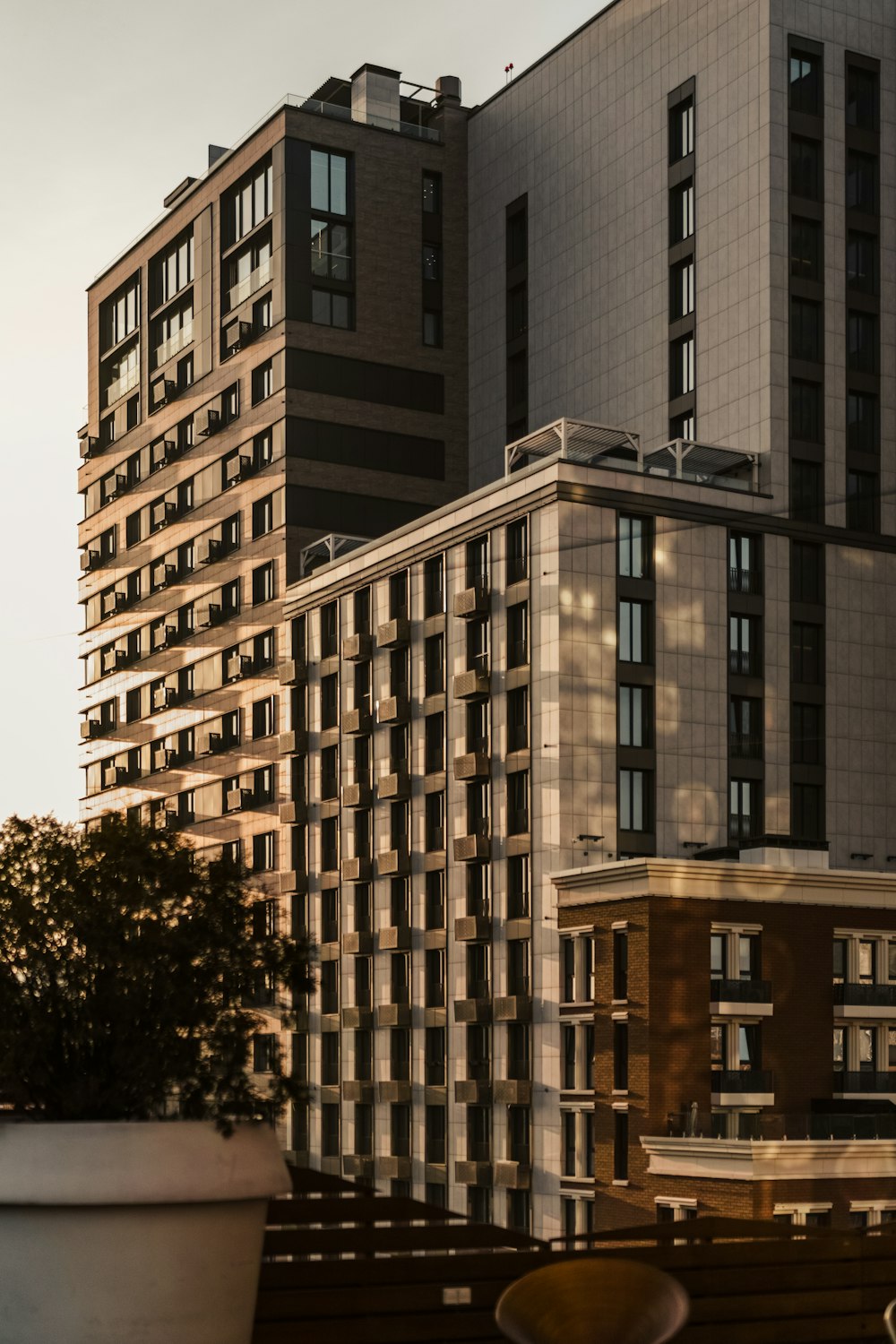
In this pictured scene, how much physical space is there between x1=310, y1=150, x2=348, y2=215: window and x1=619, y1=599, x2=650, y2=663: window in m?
31.5

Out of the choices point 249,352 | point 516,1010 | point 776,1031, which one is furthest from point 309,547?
point 776,1031

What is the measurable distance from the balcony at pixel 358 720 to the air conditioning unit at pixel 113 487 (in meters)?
32.9

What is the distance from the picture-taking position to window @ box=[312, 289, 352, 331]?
8925 centimetres

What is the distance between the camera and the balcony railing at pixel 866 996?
212ft

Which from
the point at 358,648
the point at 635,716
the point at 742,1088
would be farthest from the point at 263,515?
the point at 742,1088

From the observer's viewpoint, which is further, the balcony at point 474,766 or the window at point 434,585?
the window at point 434,585

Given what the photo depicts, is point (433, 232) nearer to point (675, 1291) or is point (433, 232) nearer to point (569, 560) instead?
point (569, 560)

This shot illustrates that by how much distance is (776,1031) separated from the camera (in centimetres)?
6309

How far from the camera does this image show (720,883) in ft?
206

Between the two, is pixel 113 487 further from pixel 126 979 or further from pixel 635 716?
pixel 126 979

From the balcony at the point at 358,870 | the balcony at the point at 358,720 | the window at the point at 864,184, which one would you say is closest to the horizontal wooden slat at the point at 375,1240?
the balcony at the point at 358,870

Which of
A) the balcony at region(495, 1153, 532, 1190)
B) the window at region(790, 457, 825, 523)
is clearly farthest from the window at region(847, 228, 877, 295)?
the balcony at region(495, 1153, 532, 1190)

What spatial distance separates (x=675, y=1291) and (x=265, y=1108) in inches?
77.8

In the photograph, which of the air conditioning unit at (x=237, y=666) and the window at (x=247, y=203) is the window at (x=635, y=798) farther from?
the window at (x=247, y=203)
